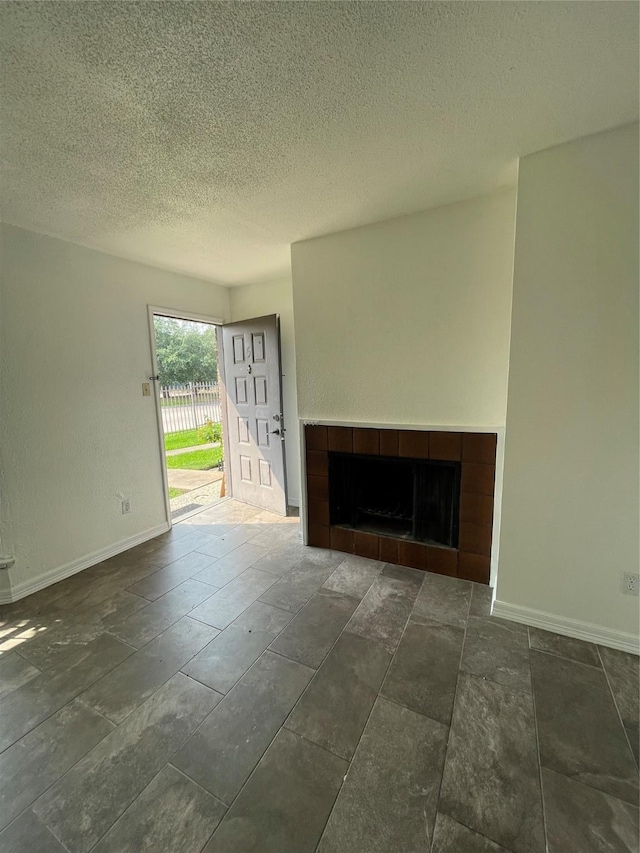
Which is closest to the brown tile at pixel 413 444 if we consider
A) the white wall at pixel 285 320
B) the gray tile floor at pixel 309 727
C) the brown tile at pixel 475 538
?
the brown tile at pixel 475 538

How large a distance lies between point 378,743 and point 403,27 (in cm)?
249

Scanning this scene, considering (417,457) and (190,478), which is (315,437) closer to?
(417,457)

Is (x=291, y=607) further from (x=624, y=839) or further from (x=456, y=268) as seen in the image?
(x=456, y=268)

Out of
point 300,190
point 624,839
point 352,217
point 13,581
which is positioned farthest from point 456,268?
point 13,581

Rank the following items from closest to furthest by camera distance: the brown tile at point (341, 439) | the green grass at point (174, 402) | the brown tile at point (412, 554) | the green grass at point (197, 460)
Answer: the brown tile at point (412, 554), the brown tile at point (341, 439), the green grass at point (197, 460), the green grass at point (174, 402)

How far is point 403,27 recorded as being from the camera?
3.44ft

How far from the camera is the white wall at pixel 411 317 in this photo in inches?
82.4

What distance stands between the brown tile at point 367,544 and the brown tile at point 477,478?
2.62ft

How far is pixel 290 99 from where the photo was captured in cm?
130

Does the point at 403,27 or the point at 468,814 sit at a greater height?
the point at 403,27

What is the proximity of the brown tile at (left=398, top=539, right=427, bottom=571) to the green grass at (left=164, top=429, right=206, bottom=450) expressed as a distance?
591 cm

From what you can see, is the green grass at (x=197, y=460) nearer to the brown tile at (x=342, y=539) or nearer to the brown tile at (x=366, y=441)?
the brown tile at (x=342, y=539)

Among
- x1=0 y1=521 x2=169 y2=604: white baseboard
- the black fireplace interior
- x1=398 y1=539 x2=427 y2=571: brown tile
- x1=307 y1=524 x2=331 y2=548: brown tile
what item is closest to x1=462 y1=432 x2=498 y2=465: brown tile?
the black fireplace interior

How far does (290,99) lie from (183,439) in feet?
22.8
